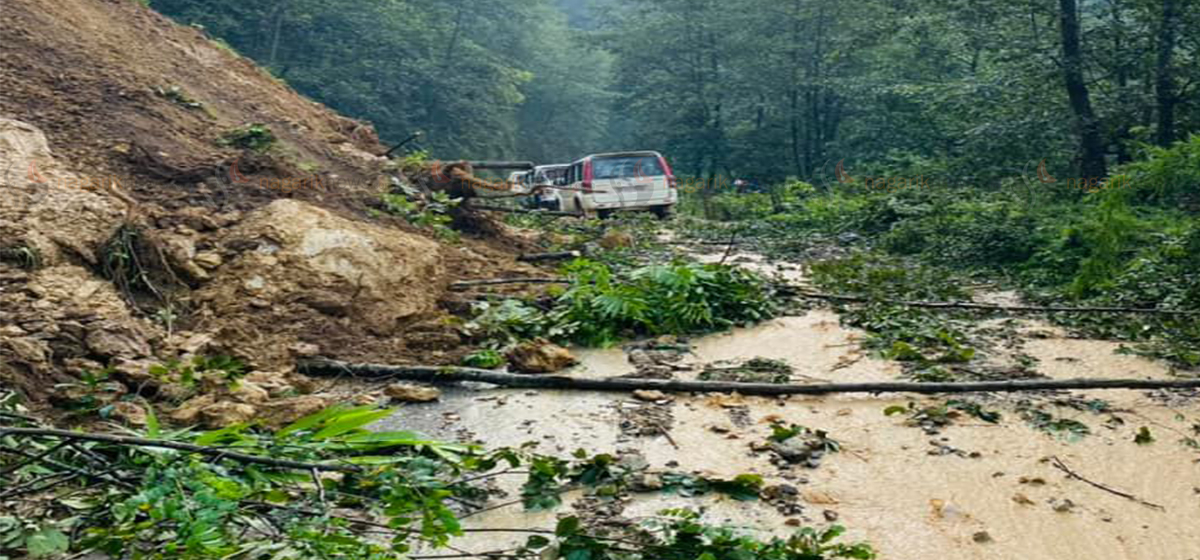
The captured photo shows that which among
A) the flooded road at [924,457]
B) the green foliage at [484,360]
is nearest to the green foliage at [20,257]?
the flooded road at [924,457]

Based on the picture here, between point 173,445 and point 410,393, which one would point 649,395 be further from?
point 173,445

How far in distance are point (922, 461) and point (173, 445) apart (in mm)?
3749

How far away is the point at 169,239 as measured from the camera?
755 cm

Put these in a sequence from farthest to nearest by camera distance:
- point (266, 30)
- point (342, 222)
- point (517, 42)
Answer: point (517, 42)
point (266, 30)
point (342, 222)

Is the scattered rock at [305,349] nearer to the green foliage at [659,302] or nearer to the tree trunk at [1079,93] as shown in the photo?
the green foliage at [659,302]

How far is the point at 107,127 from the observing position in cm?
898

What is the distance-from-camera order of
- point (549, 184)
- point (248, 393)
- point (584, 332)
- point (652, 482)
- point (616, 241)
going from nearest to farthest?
point (652, 482) < point (248, 393) < point (584, 332) < point (616, 241) < point (549, 184)

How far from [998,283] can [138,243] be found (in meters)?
8.80

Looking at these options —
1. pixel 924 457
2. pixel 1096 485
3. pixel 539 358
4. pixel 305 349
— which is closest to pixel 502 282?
pixel 539 358

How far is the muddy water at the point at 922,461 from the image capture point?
4.05m

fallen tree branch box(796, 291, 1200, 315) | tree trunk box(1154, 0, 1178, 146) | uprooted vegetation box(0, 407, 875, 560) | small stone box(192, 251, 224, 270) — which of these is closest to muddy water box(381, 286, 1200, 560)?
uprooted vegetation box(0, 407, 875, 560)

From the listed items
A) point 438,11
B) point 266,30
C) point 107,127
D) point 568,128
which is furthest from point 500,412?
point 568,128

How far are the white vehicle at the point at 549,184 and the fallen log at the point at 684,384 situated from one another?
12298mm

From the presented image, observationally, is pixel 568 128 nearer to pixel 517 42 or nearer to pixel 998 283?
pixel 517 42
